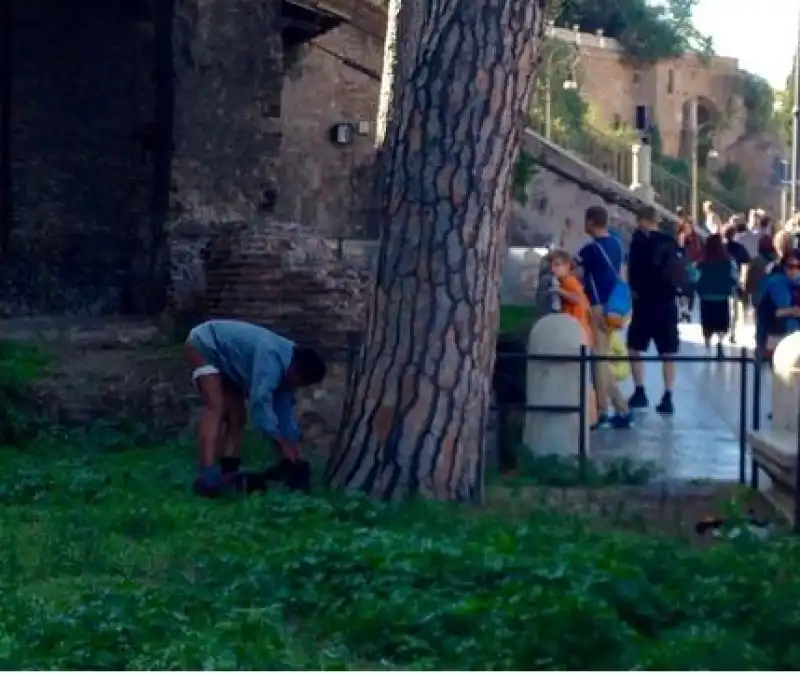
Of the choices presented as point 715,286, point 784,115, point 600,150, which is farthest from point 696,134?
point 715,286

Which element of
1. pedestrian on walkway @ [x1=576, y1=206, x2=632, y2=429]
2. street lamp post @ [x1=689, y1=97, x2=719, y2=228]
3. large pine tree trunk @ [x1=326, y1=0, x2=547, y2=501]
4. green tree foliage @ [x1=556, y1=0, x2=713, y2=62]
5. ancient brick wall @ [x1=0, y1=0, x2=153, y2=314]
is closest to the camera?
large pine tree trunk @ [x1=326, y1=0, x2=547, y2=501]

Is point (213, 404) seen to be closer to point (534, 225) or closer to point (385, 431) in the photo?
point (385, 431)

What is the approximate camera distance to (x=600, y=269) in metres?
13.5

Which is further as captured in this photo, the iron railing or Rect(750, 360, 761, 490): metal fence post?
the iron railing

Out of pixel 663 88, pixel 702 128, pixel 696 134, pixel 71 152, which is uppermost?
pixel 663 88

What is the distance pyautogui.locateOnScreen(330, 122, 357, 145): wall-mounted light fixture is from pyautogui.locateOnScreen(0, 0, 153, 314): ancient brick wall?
536 centimetres

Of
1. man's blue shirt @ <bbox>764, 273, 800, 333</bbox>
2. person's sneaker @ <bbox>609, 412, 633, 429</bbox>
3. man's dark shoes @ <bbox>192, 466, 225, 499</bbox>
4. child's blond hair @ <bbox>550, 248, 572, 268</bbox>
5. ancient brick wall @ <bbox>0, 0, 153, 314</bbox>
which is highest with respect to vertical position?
ancient brick wall @ <bbox>0, 0, 153, 314</bbox>

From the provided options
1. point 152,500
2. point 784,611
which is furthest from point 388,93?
point 784,611

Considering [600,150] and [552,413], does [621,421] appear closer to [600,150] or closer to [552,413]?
[552,413]

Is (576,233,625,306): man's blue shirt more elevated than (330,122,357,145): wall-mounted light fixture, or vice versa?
(330,122,357,145): wall-mounted light fixture

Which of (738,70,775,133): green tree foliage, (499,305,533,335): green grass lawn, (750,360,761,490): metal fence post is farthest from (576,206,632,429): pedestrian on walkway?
(738,70,775,133): green tree foliage

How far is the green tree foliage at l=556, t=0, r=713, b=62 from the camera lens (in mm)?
52594

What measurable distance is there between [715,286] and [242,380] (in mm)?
9569

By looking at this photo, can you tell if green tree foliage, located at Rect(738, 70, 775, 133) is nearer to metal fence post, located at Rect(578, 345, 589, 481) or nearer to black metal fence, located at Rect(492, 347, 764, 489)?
black metal fence, located at Rect(492, 347, 764, 489)
